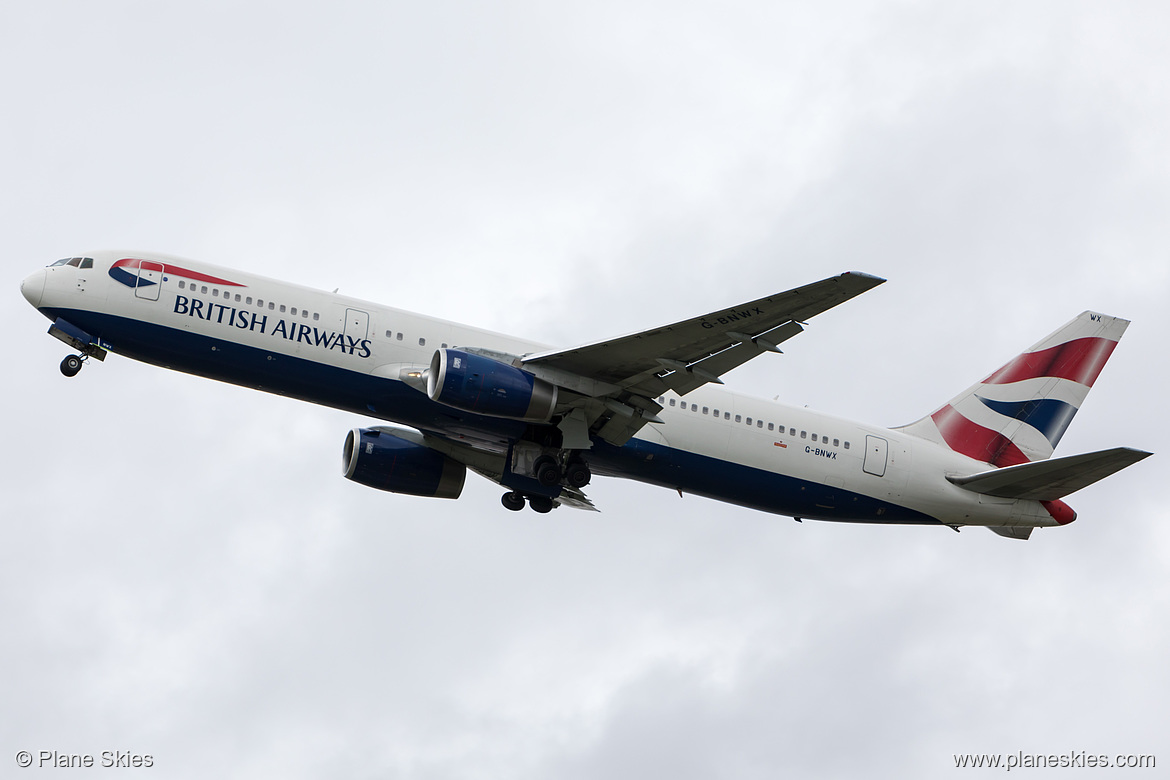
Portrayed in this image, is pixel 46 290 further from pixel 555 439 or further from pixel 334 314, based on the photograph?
pixel 555 439

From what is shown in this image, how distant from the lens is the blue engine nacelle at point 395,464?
37125 millimetres

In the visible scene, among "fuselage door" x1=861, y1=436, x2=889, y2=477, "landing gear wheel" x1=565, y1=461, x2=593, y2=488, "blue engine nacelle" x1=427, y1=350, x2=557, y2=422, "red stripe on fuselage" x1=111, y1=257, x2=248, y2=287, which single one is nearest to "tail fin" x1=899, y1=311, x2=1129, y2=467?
"fuselage door" x1=861, y1=436, x2=889, y2=477

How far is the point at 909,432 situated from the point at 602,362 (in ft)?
41.0

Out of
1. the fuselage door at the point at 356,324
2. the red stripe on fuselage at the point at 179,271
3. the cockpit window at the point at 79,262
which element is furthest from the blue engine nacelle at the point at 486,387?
the cockpit window at the point at 79,262

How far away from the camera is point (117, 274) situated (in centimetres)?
3088

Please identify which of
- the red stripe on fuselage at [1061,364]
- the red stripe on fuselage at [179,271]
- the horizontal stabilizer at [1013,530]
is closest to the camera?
the red stripe on fuselage at [179,271]

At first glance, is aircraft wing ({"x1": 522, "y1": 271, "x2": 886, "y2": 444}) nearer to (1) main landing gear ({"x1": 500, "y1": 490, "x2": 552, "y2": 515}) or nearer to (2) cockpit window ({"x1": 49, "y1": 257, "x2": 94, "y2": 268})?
(1) main landing gear ({"x1": 500, "y1": 490, "x2": 552, "y2": 515})

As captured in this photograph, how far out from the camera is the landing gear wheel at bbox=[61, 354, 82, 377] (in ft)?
102

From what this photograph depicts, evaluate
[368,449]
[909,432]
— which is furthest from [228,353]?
[909,432]

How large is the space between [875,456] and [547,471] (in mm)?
10220

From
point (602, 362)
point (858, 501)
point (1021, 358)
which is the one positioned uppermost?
point (1021, 358)

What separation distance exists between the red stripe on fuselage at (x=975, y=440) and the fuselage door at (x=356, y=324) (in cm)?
1842

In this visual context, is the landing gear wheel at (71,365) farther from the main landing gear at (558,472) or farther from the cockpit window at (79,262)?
the main landing gear at (558,472)

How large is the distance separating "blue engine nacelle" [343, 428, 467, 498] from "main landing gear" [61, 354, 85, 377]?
29.0 ft
